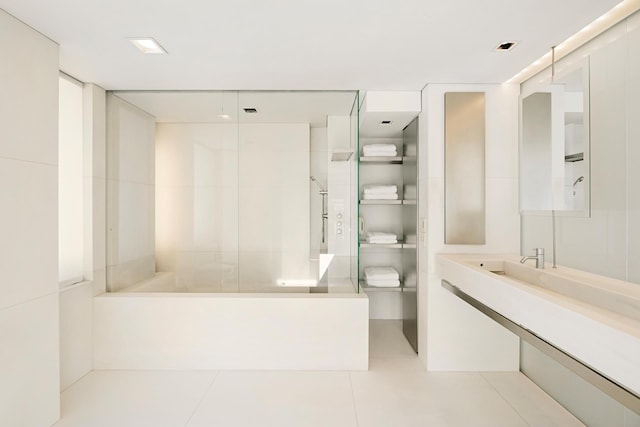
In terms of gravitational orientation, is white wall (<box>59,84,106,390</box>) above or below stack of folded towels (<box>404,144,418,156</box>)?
below

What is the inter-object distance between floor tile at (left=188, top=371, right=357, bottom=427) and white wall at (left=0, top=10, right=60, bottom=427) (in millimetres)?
920

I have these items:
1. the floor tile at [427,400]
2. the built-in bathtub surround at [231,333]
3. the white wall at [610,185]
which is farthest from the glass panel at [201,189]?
the white wall at [610,185]

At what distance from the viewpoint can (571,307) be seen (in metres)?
1.37

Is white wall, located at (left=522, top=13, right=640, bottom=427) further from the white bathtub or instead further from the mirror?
the white bathtub

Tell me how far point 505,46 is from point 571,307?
1599 millimetres

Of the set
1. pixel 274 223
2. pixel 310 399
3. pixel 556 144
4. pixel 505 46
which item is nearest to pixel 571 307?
pixel 556 144

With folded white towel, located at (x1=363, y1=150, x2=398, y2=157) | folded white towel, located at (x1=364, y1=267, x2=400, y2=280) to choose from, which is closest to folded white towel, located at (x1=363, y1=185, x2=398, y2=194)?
folded white towel, located at (x1=363, y1=150, x2=398, y2=157)

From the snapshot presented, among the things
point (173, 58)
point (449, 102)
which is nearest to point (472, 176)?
point (449, 102)

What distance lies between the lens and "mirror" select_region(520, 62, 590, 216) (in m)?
2.06

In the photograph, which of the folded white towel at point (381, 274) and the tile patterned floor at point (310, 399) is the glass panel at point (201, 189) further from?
the folded white towel at point (381, 274)

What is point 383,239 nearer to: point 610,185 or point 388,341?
point 388,341

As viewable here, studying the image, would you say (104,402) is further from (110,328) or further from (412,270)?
(412,270)

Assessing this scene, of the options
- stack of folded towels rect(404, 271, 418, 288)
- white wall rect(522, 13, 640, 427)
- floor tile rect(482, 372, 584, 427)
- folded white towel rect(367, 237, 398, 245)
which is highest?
white wall rect(522, 13, 640, 427)

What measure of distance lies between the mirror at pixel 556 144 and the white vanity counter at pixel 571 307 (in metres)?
0.44
